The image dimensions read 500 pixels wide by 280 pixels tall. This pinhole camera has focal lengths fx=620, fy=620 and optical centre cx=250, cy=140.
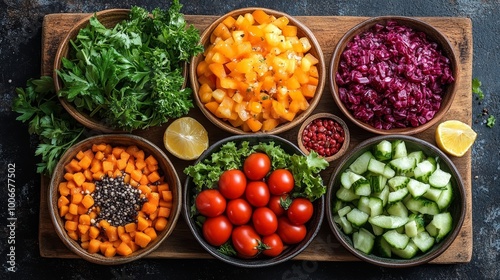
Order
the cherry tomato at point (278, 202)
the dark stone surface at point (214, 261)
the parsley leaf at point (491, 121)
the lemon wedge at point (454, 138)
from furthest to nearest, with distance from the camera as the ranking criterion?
1. the parsley leaf at point (491, 121)
2. the dark stone surface at point (214, 261)
3. the lemon wedge at point (454, 138)
4. the cherry tomato at point (278, 202)

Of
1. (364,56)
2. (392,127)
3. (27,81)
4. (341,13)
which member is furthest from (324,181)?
(27,81)

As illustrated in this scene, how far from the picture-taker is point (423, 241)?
3797 millimetres

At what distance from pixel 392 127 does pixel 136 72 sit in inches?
63.5

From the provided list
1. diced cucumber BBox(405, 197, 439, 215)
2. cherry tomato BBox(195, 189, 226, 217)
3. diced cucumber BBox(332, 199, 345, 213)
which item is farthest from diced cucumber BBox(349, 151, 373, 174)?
cherry tomato BBox(195, 189, 226, 217)

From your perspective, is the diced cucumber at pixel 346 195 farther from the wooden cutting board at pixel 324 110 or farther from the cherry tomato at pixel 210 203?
the cherry tomato at pixel 210 203

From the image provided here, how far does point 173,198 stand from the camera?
383 centimetres

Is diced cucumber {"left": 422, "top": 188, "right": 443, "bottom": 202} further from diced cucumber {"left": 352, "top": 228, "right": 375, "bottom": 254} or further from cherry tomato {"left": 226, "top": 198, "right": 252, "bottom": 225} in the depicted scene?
cherry tomato {"left": 226, "top": 198, "right": 252, "bottom": 225}

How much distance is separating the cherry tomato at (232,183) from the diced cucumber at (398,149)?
0.94 metres

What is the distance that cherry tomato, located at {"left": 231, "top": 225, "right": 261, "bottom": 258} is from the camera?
3616 mm

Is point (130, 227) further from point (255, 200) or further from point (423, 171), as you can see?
point (423, 171)

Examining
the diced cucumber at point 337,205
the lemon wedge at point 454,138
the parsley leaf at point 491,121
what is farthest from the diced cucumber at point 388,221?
the parsley leaf at point 491,121

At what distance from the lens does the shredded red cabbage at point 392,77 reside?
12.3 ft

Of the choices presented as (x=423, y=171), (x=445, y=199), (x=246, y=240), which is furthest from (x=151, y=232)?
(x=445, y=199)

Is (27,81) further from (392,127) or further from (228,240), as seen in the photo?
(392,127)
